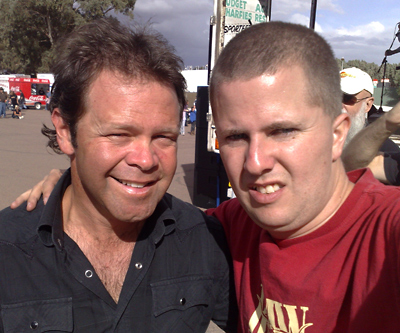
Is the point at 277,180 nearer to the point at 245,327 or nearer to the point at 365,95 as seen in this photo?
the point at 245,327

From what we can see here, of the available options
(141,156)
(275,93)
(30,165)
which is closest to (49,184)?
(141,156)

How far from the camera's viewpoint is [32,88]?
3578 centimetres

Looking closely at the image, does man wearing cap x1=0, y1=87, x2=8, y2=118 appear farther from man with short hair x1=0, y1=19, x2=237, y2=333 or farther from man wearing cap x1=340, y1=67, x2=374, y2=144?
man with short hair x1=0, y1=19, x2=237, y2=333

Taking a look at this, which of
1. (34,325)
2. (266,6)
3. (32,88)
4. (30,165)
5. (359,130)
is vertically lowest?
(30,165)

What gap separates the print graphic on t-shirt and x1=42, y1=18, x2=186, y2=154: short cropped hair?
1.04 metres

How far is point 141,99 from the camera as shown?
5.86 feet

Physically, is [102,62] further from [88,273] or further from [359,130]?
[359,130]

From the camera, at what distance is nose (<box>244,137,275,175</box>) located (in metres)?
1.46

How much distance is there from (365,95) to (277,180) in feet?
8.93

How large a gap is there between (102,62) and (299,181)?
1.11m

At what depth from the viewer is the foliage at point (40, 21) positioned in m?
38.8

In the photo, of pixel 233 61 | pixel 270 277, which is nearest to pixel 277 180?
pixel 270 277

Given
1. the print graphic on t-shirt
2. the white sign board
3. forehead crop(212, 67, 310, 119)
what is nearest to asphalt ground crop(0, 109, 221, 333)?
the print graphic on t-shirt

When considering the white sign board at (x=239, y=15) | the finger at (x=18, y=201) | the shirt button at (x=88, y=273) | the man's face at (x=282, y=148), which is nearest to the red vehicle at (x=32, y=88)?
the white sign board at (x=239, y=15)
